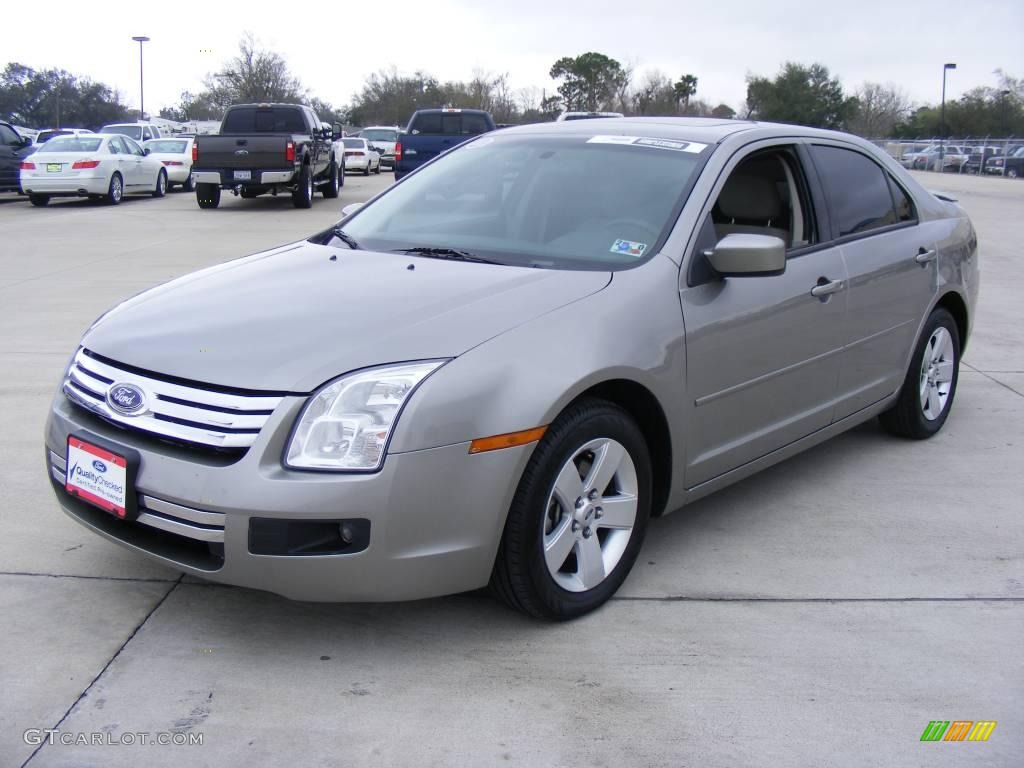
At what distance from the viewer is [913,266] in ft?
16.6

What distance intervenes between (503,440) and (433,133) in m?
19.4

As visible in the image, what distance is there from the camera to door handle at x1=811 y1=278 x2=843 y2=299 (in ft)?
14.2

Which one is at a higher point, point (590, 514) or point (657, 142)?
point (657, 142)

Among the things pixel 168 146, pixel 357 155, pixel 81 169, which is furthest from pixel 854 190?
pixel 357 155

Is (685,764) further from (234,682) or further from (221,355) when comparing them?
(221,355)

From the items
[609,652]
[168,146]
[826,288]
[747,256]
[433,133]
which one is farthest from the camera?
[168,146]

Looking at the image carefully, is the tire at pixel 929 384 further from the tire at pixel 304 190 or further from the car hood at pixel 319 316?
→ the tire at pixel 304 190

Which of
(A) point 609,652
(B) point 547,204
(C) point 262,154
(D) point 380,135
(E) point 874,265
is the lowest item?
(A) point 609,652

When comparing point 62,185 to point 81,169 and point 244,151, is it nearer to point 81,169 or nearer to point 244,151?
point 81,169

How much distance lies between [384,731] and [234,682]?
52 centimetres

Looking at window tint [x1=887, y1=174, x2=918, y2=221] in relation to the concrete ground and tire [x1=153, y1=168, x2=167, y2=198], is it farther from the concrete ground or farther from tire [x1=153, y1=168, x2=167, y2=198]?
tire [x1=153, y1=168, x2=167, y2=198]

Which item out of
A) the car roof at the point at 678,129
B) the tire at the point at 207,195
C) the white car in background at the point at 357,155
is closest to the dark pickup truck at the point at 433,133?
the tire at the point at 207,195

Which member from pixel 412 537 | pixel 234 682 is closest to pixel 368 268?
pixel 412 537

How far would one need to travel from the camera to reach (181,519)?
3.00 m
